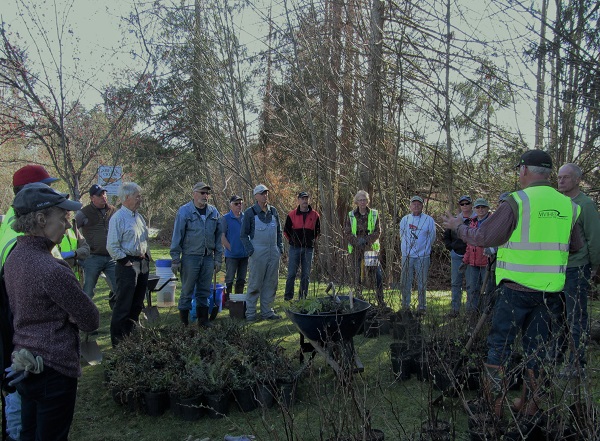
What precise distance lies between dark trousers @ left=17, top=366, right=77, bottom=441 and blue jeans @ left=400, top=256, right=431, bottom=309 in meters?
3.93

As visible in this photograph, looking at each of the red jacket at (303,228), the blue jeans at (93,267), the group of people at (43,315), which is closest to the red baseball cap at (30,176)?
the group of people at (43,315)

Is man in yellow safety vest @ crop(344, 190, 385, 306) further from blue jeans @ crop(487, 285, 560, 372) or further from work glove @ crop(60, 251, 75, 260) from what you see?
blue jeans @ crop(487, 285, 560, 372)

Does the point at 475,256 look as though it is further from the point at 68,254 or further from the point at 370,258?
the point at 68,254

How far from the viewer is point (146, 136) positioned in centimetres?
1869

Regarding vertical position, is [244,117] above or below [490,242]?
above

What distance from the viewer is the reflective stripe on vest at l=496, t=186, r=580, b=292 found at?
3.24 metres

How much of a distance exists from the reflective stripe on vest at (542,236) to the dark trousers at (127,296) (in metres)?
3.73

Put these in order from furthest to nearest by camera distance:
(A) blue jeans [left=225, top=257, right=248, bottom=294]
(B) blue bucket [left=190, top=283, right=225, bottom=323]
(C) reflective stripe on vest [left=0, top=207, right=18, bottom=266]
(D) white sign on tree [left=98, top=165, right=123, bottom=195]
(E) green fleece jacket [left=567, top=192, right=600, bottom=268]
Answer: (D) white sign on tree [left=98, top=165, right=123, bottom=195], (A) blue jeans [left=225, top=257, right=248, bottom=294], (B) blue bucket [left=190, top=283, right=225, bottom=323], (E) green fleece jacket [left=567, top=192, right=600, bottom=268], (C) reflective stripe on vest [left=0, top=207, right=18, bottom=266]

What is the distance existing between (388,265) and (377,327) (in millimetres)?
3911

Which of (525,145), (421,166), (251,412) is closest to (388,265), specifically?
(421,166)

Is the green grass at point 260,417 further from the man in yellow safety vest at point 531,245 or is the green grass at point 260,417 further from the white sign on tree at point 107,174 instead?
the white sign on tree at point 107,174

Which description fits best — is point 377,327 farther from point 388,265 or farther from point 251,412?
point 388,265

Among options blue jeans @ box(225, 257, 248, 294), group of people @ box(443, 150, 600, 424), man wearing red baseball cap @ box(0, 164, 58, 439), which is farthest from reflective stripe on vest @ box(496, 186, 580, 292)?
blue jeans @ box(225, 257, 248, 294)

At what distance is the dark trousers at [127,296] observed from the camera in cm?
521
